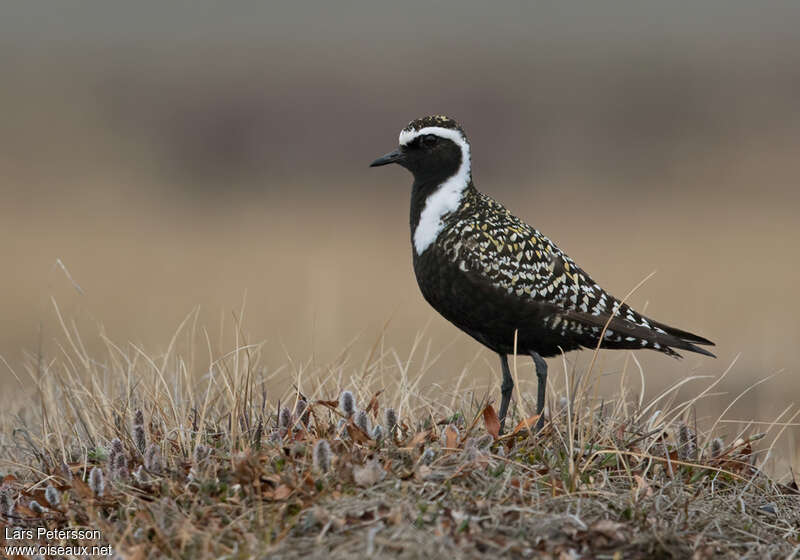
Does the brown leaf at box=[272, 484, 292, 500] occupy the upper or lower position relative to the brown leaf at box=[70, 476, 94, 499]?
upper

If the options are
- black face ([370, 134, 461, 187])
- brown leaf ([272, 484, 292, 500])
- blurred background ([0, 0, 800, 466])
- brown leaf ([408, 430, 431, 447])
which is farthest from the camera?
blurred background ([0, 0, 800, 466])

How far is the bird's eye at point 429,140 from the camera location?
5.88 metres

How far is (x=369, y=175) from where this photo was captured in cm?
2739

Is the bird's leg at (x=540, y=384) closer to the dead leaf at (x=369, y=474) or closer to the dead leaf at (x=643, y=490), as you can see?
the dead leaf at (x=643, y=490)

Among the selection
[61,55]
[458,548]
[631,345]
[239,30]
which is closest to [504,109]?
[61,55]

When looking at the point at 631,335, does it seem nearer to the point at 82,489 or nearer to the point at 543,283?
the point at 543,283

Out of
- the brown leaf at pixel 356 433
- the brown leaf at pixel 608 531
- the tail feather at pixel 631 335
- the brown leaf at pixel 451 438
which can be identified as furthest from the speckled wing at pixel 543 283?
the brown leaf at pixel 608 531

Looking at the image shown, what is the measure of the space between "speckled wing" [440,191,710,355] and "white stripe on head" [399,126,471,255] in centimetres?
9

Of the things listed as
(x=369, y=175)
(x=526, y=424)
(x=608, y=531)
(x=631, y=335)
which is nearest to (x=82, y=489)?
(x=526, y=424)

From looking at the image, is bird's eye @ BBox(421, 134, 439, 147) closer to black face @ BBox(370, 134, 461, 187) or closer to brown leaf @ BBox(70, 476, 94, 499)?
black face @ BBox(370, 134, 461, 187)

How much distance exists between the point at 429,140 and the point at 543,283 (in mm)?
1010

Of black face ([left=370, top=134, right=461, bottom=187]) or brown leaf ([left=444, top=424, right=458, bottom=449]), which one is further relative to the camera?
black face ([left=370, top=134, right=461, bottom=187])

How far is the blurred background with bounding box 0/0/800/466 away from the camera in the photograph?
14.0 meters

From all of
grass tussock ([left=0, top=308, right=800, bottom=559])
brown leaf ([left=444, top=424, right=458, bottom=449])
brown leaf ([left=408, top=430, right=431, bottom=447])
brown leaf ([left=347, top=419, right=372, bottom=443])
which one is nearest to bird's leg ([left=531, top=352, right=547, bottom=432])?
grass tussock ([left=0, top=308, right=800, bottom=559])
